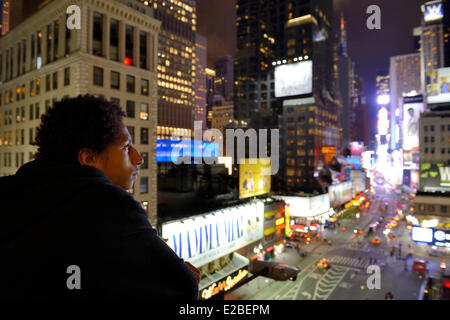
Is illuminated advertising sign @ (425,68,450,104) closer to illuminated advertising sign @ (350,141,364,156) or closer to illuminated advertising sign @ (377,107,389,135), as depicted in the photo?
illuminated advertising sign @ (350,141,364,156)

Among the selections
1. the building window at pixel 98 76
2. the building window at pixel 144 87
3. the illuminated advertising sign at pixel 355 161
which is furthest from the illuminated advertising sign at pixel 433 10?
the building window at pixel 98 76

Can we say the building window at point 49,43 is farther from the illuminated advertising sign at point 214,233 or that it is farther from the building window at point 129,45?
the illuminated advertising sign at point 214,233

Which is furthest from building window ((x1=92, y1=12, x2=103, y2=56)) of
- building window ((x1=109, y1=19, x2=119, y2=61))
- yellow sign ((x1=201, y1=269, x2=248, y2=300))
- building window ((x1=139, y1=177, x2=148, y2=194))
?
yellow sign ((x1=201, y1=269, x2=248, y2=300))

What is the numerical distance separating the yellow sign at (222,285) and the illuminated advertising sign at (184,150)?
17189mm

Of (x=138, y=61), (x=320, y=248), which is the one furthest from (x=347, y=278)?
(x=138, y=61)

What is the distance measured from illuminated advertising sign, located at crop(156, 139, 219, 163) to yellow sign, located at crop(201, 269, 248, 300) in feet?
56.4

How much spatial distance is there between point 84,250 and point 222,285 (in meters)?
26.6

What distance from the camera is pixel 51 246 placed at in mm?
1058

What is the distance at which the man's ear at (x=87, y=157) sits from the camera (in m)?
1.83

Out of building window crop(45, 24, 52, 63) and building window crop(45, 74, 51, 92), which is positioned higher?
building window crop(45, 24, 52, 63)

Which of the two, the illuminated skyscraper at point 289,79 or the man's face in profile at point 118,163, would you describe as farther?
the illuminated skyscraper at point 289,79

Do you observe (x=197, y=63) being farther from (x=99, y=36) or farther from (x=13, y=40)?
(x=99, y=36)

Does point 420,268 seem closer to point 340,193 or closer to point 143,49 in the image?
point 340,193

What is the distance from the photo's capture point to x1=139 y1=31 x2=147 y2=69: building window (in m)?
29.5
